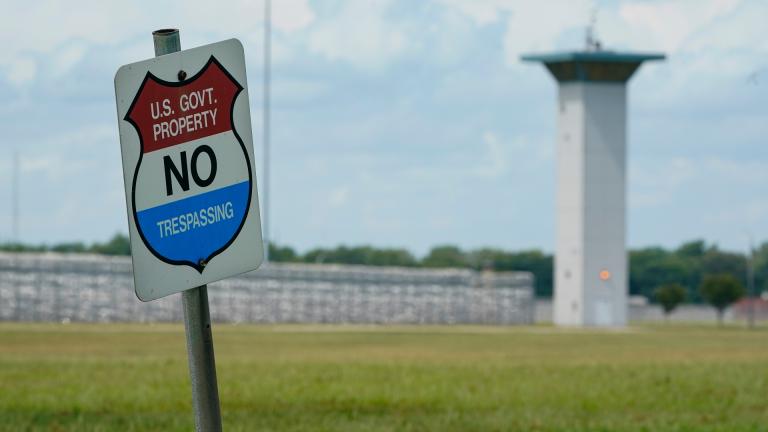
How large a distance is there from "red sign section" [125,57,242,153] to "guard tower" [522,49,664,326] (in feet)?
325

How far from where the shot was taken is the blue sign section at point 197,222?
556cm

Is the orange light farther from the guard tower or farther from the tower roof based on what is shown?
the tower roof

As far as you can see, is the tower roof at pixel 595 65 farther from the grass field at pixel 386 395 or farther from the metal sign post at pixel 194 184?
the metal sign post at pixel 194 184

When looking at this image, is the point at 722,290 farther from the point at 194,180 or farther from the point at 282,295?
the point at 194,180

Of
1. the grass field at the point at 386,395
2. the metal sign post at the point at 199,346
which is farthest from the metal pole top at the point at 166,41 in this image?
the grass field at the point at 386,395

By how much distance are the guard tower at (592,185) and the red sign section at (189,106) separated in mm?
99015

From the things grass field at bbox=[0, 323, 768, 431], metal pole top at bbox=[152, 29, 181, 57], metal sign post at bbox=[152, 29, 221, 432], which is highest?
metal pole top at bbox=[152, 29, 181, 57]

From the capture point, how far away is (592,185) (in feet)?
342

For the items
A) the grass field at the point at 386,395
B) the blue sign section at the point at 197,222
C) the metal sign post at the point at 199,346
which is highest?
the blue sign section at the point at 197,222

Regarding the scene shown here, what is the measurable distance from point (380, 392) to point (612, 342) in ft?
149

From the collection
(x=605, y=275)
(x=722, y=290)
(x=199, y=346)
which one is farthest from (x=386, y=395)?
(x=722, y=290)

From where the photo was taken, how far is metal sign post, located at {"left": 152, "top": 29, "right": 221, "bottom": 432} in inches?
220

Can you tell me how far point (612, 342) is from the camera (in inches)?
2849

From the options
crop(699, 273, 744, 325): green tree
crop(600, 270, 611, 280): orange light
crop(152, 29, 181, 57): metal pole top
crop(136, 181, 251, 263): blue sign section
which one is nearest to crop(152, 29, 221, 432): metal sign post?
crop(152, 29, 181, 57): metal pole top
